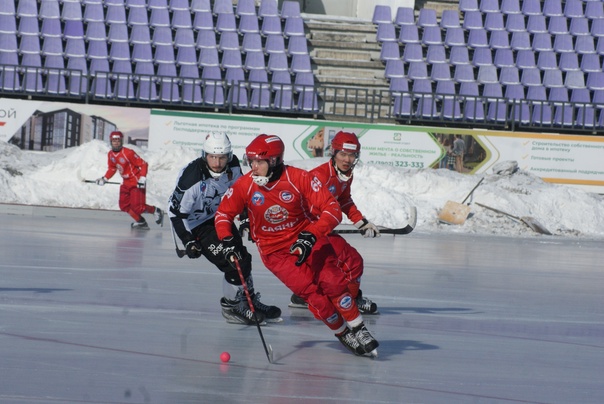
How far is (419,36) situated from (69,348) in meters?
23.6

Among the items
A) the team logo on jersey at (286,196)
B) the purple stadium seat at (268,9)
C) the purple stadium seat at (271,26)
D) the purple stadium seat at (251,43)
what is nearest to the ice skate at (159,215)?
the purple stadium seat at (251,43)

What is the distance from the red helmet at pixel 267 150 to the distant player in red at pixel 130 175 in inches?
461

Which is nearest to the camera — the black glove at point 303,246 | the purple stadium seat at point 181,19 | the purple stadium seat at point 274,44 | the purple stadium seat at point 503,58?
the black glove at point 303,246

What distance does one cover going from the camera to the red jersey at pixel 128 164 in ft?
60.3

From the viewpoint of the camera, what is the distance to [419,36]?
93.9ft

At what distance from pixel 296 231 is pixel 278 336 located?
2.90ft

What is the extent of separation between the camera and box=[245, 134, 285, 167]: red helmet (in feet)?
21.5

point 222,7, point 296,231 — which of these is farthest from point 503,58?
point 296,231

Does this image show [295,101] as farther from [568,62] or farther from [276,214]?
[276,214]

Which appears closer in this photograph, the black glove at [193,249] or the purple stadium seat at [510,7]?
the black glove at [193,249]

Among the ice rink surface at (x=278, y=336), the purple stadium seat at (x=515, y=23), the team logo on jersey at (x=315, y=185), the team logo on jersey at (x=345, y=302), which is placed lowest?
the ice rink surface at (x=278, y=336)

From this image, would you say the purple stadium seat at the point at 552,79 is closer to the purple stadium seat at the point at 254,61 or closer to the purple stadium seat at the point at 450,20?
the purple stadium seat at the point at 450,20

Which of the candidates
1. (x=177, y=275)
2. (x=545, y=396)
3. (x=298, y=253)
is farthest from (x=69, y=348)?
A: (x=177, y=275)

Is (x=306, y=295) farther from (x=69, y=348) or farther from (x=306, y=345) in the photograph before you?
(x=69, y=348)
